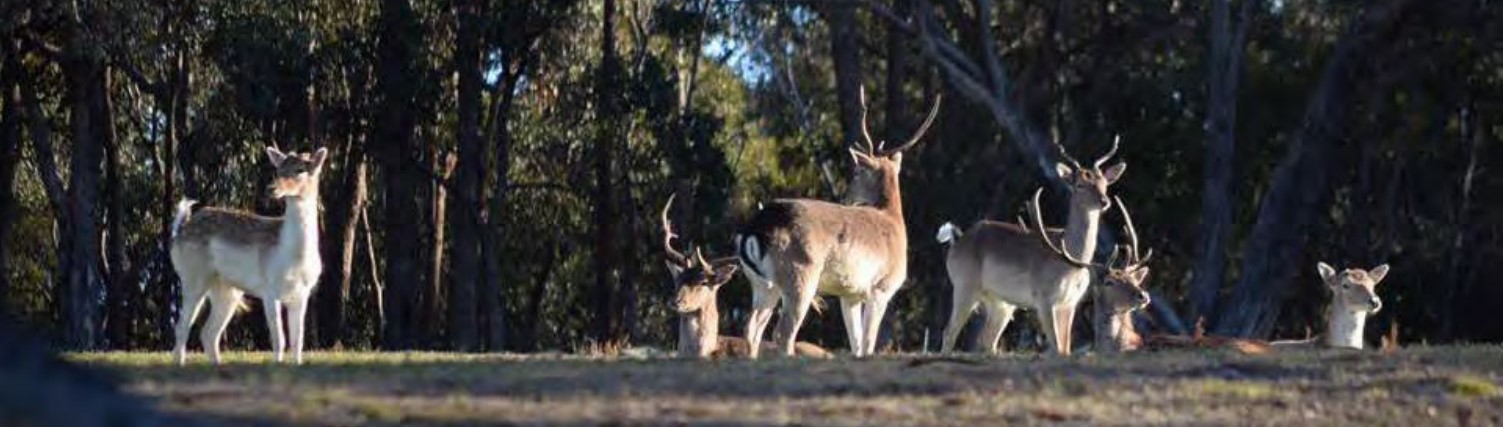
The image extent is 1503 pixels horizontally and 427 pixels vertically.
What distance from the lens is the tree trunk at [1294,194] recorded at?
1337 inches

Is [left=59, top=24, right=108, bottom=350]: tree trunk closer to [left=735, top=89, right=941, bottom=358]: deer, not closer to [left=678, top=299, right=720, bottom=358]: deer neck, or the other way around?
[left=678, top=299, right=720, bottom=358]: deer neck

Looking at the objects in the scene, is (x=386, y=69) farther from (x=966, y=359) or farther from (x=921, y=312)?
(x=966, y=359)

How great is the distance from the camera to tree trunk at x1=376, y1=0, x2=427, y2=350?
33.6m

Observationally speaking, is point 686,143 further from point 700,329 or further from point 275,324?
point 275,324

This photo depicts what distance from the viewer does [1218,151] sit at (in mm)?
34781

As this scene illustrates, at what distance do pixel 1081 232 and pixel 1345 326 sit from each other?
323 centimetres

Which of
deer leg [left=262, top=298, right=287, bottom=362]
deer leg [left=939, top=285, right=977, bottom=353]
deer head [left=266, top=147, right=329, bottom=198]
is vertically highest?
deer head [left=266, top=147, right=329, bottom=198]

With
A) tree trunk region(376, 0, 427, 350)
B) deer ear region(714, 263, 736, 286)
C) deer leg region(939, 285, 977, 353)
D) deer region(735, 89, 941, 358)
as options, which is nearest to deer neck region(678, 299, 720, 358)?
deer ear region(714, 263, 736, 286)

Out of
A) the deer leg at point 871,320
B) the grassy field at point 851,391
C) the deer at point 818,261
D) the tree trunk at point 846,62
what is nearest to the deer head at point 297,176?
the grassy field at point 851,391

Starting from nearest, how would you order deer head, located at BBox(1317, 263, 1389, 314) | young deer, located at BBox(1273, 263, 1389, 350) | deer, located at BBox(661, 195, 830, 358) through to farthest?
1. deer, located at BBox(661, 195, 830, 358)
2. young deer, located at BBox(1273, 263, 1389, 350)
3. deer head, located at BBox(1317, 263, 1389, 314)

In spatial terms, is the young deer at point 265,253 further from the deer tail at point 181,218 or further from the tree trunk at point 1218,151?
the tree trunk at point 1218,151

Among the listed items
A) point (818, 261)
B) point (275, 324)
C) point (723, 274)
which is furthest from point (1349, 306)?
point (275, 324)

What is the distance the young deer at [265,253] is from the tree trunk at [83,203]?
16.2 m

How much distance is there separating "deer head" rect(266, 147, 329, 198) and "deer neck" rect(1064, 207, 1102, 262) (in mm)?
6129
